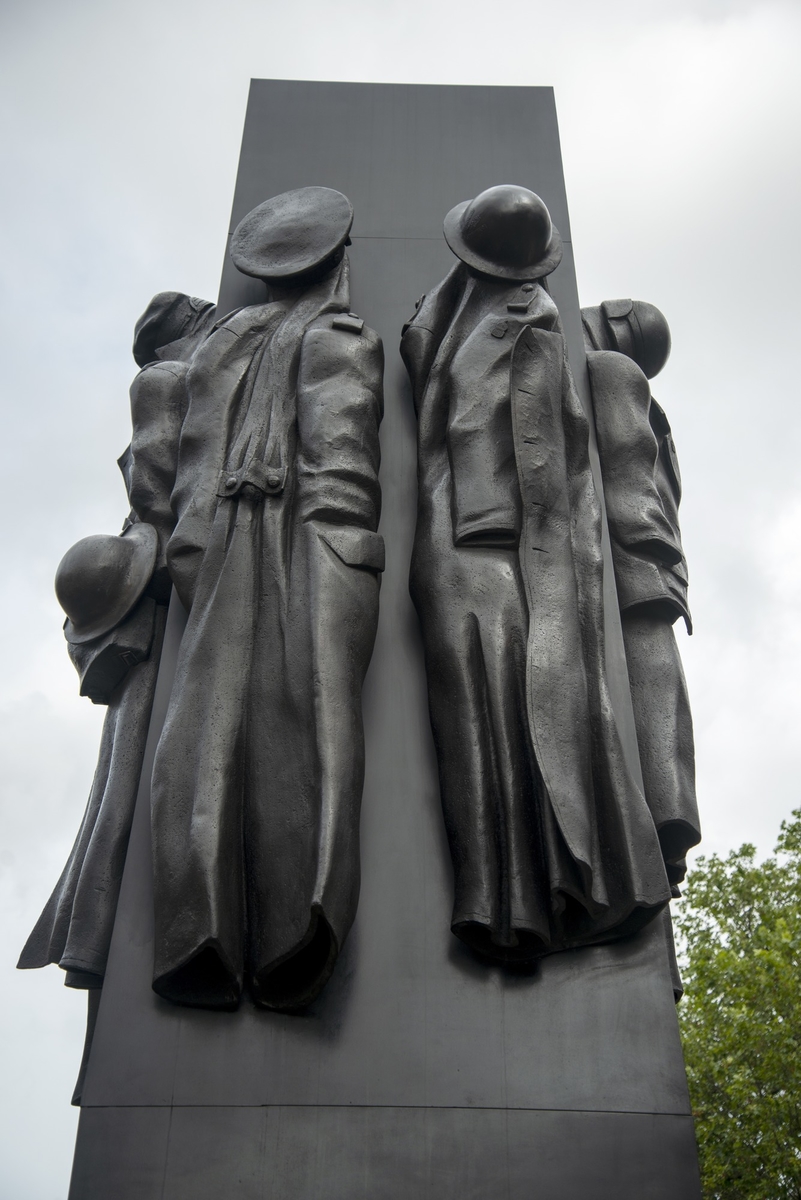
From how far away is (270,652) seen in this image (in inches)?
217

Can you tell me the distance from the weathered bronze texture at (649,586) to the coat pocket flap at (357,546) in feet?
5.06

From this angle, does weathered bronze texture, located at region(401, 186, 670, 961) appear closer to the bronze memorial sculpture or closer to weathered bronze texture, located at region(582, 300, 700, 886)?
the bronze memorial sculpture

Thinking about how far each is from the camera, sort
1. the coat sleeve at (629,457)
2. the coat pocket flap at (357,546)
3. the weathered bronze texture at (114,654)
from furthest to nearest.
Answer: the coat sleeve at (629,457)
the weathered bronze texture at (114,654)
the coat pocket flap at (357,546)

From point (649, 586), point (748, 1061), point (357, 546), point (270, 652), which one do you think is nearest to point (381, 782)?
point (270, 652)

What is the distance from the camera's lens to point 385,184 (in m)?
7.96

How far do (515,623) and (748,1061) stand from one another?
48.5ft

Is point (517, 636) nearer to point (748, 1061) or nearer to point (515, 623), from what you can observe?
point (515, 623)

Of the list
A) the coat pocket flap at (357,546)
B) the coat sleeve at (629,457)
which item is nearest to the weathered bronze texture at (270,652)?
the coat pocket flap at (357,546)

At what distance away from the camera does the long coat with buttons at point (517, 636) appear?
16.7 feet

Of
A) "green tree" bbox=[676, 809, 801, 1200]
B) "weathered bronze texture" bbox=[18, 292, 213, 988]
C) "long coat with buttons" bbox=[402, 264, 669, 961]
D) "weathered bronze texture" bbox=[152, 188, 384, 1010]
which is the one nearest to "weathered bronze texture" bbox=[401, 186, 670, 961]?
"long coat with buttons" bbox=[402, 264, 669, 961]

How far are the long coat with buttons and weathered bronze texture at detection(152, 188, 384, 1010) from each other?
0.39 metres

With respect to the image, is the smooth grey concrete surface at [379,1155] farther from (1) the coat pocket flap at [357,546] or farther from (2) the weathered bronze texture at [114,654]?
(1) the coat pocket flap at [357,546]

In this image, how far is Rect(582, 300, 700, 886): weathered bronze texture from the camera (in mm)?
6043

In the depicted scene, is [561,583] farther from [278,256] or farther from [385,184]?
[385,184]
